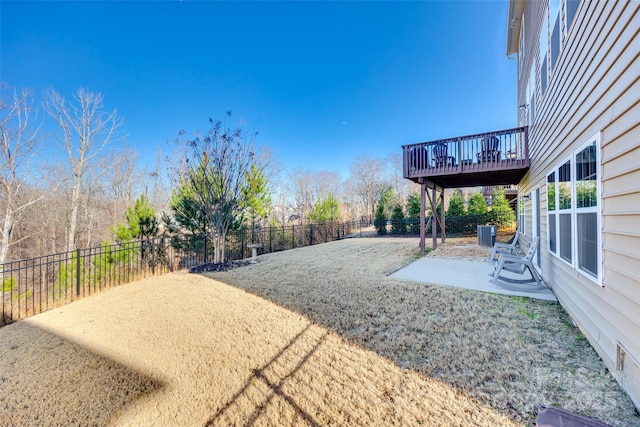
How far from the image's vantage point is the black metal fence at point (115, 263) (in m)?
4.81

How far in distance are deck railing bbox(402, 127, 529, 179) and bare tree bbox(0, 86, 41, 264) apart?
1477 centimetres

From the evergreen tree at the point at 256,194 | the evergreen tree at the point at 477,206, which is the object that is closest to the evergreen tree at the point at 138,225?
the evergreen tree at the point at 256,194

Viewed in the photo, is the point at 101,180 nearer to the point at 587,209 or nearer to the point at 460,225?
the point at 587,209

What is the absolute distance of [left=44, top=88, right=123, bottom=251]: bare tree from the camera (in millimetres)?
12430

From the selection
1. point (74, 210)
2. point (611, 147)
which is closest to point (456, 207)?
point (611, 147)

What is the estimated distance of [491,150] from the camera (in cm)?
696

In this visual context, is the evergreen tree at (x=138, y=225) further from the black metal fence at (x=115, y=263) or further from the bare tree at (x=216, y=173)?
the bare tree at (x=216, y=173)

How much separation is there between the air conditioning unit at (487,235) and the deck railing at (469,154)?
3058mm

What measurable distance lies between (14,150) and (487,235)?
19082 millimetres

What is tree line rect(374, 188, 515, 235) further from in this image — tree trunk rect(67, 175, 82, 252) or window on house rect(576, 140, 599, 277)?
tree trunk rect(67, 175, 82, 252)

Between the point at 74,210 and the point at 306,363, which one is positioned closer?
the point at 306,363

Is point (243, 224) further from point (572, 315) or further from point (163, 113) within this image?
point (572, 315)

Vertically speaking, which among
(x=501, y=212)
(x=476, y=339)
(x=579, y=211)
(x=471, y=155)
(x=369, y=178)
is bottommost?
(x=476, y=339)

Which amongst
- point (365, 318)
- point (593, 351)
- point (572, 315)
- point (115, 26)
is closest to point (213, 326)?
point (365, 318)
